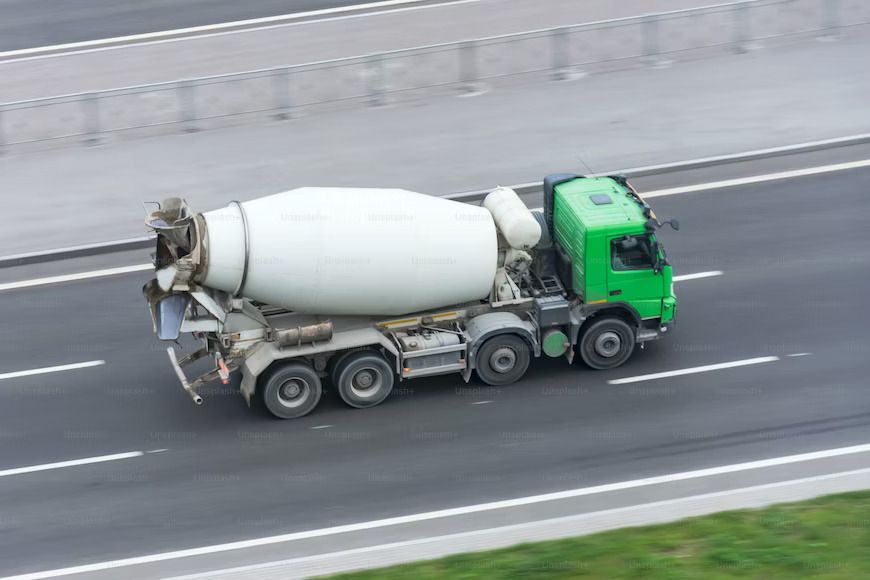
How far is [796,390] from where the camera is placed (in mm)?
17609

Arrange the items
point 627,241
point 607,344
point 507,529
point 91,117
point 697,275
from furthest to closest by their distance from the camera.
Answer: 1. point 91,117
2. point 697,275
3. point 607,344
4. point 627,241
5. point 507,529

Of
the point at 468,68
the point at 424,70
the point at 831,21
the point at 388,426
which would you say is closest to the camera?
the point at 388,426

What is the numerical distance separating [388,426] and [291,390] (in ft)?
5.03

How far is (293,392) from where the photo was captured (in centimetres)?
1725

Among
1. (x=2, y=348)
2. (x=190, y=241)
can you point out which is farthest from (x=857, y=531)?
(x=2, y=348)

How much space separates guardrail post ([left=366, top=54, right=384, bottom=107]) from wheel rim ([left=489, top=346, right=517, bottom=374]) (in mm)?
11270

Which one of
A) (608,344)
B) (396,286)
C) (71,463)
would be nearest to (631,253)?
(608,344)

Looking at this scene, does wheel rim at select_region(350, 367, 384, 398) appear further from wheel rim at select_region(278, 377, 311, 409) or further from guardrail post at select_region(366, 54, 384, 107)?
guardrail post at select_region(366, 54, 384, 107)

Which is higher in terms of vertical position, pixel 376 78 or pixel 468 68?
pixel 468 68

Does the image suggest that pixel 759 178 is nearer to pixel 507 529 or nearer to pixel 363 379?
pixel 363 379

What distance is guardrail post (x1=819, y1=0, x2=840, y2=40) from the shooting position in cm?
2941

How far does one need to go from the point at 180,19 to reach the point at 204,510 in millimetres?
21069

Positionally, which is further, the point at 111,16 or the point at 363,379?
the point at 111,16

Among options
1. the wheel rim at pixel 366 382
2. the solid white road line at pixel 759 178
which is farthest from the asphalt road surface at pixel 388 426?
the solid white road line at pixel 759 178
